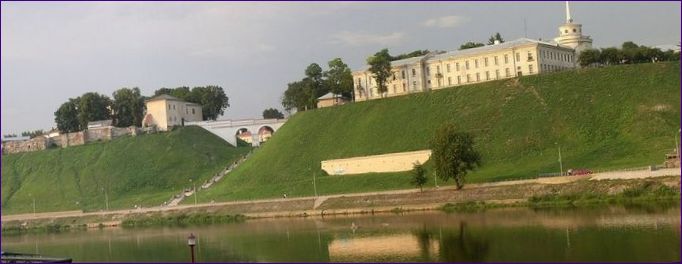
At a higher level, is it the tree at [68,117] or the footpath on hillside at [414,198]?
the tree at [68,117]

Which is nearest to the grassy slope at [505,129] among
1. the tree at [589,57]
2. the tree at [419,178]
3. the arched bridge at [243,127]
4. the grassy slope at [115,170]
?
the tree at [419,178]

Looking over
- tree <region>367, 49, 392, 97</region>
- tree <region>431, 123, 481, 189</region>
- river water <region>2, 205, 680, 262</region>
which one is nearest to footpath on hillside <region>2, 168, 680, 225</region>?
tree <region>431, 123, 481, 189</region>

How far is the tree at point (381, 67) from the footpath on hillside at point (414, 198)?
38.3 m

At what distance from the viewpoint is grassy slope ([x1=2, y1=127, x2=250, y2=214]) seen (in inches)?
4400

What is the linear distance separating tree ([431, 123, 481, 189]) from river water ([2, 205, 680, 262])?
23.8ft

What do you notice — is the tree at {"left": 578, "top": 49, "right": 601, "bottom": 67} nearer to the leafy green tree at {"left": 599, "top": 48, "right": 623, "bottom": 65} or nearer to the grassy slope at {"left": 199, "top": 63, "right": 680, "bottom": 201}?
the leafy green tree at {"left": 599, "top": 48, "right": 623, "bottom": 65}

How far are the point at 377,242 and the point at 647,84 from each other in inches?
Result: 2266

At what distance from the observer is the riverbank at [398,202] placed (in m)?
60.0

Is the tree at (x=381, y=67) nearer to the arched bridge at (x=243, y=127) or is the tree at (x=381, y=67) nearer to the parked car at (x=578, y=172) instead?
the arched bridge at (x=243, y=127)

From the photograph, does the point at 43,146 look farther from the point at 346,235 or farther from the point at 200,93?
the point at 346,235

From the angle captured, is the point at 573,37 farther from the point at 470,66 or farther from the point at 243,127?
the point at 243,127

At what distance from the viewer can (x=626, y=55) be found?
110m

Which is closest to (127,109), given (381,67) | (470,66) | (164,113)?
(164,113)

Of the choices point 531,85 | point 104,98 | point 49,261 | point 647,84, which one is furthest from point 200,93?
point 49,261
